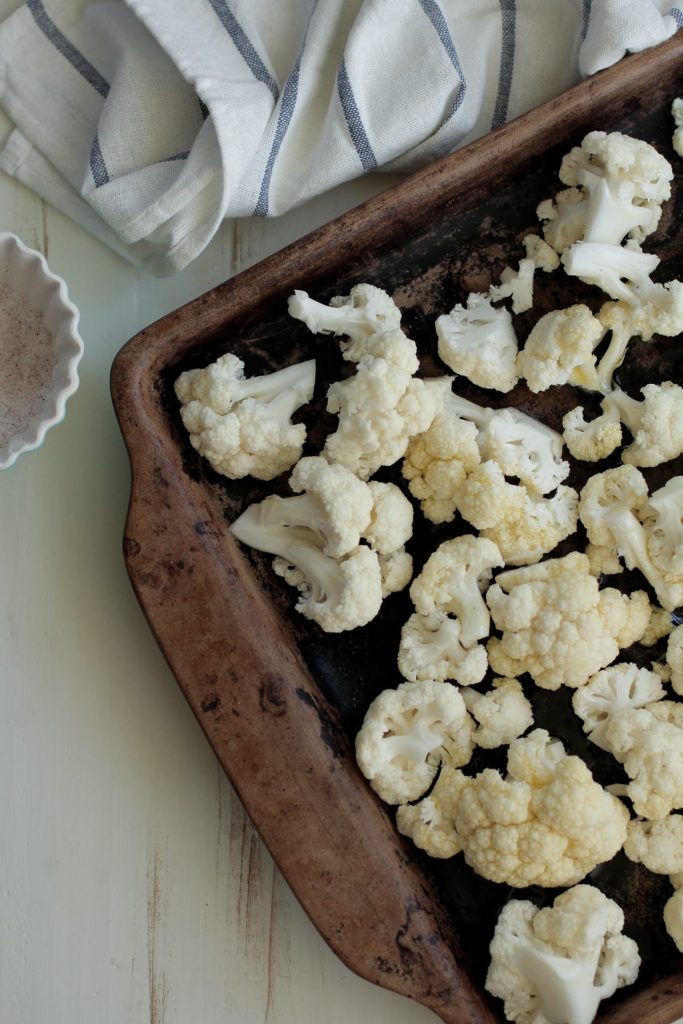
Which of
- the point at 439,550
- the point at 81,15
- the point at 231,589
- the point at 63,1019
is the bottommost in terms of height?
the point at 63,1019

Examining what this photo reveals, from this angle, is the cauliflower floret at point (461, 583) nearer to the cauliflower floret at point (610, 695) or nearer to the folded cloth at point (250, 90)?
the cauliflower floret at point (610, 695)

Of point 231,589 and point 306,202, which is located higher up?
point 306,202

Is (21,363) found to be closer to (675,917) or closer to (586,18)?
(586,18)

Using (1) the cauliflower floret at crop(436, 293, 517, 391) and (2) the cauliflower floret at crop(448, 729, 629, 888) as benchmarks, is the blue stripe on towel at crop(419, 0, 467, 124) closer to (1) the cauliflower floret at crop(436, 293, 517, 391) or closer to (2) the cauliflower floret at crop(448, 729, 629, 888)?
(1) the cauliflower floret at crop(436, 293, 517, 391)

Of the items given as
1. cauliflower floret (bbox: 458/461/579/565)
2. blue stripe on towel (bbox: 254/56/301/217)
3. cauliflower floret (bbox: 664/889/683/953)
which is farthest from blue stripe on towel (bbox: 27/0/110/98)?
cauliflower floret (bbox: 664/889/683/953)

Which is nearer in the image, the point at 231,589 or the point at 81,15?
the point at 231,589

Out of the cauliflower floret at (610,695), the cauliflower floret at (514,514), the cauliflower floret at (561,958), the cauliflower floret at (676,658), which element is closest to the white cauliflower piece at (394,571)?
the cauliflower floret at (514,514)

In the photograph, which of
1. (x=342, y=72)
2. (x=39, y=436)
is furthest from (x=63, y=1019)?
(x=342, y=72)

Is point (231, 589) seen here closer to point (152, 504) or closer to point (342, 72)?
point (152, 504)
